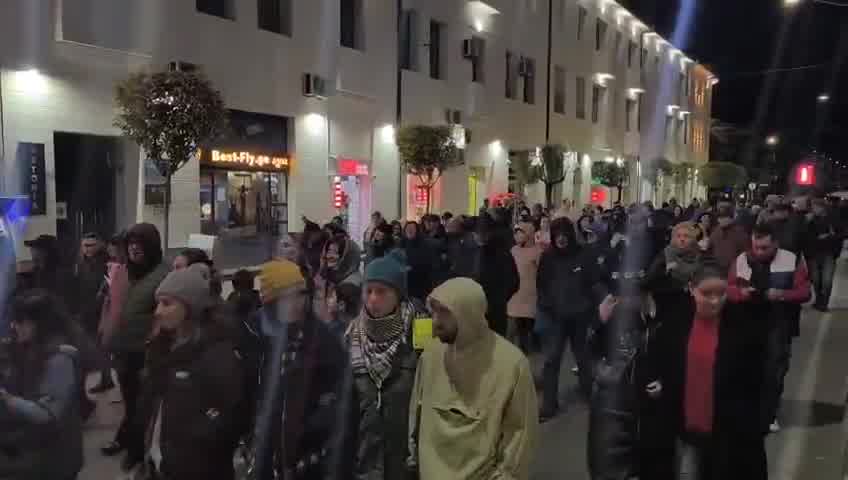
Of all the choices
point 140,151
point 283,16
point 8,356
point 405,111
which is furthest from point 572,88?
point 8,356

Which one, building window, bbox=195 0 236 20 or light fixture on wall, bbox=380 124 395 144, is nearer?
building window, bbox=195 0 236 20

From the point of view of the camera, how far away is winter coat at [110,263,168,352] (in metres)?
6.00

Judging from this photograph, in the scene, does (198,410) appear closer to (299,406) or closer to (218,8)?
(299,406)

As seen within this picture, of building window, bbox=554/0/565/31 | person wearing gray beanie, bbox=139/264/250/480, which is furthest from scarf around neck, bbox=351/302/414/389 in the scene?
building window, bbox=554/0/565/31

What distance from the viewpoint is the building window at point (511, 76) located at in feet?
103

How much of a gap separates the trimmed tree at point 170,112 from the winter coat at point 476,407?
881 cm

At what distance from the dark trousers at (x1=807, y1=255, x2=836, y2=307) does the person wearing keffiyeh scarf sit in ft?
40.7

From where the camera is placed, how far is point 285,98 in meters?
18.5

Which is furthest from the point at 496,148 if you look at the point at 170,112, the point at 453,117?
the point at 170,112

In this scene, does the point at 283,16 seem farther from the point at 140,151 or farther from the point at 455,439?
the point at 455,439

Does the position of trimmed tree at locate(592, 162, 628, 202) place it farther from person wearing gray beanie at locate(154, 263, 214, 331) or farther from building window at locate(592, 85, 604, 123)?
person wearing gray beanie at locate(154, 263, 214, 331)

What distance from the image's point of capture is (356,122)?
21.2m

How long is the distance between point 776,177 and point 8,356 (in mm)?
63488

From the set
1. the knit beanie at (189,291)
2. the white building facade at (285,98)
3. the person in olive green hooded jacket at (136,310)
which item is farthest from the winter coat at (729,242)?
the white building facade at (285,98)
